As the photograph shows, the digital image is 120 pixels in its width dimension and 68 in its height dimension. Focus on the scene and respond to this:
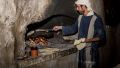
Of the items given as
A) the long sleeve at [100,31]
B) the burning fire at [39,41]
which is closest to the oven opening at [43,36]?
the burning fire at [39,41]

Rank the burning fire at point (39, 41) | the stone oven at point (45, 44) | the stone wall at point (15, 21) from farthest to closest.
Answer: the burning fire at point (39, 41) → the stone oven at point (45, 44) → the stone wall at point (15, 21)

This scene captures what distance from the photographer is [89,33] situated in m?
5.96

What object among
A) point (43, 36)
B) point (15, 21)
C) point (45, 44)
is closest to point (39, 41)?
point (45, 44)

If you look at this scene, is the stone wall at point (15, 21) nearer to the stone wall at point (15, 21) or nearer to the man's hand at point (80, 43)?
the stone wall at point (15, 21)

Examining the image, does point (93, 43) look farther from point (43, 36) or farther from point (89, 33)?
point (43, 36)

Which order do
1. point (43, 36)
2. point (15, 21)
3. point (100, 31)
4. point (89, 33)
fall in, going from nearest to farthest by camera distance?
point (15, 21) < point (100, 31) < point (89, 33) < point (43, 36)

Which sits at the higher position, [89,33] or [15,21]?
[15,21]

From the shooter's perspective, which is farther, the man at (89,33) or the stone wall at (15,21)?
the man at (89,33)

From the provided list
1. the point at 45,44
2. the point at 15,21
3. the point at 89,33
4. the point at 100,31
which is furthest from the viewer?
the point at 45,44

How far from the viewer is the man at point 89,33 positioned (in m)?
5.88

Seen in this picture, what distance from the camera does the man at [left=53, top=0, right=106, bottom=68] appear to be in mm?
5875

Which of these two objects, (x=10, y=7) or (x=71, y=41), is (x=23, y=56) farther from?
(x=71, y=41)

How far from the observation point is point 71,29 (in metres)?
6.43

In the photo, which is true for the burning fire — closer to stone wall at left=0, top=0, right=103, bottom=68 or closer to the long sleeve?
stone wall at left=0, top=0, right=103, bottom=68
